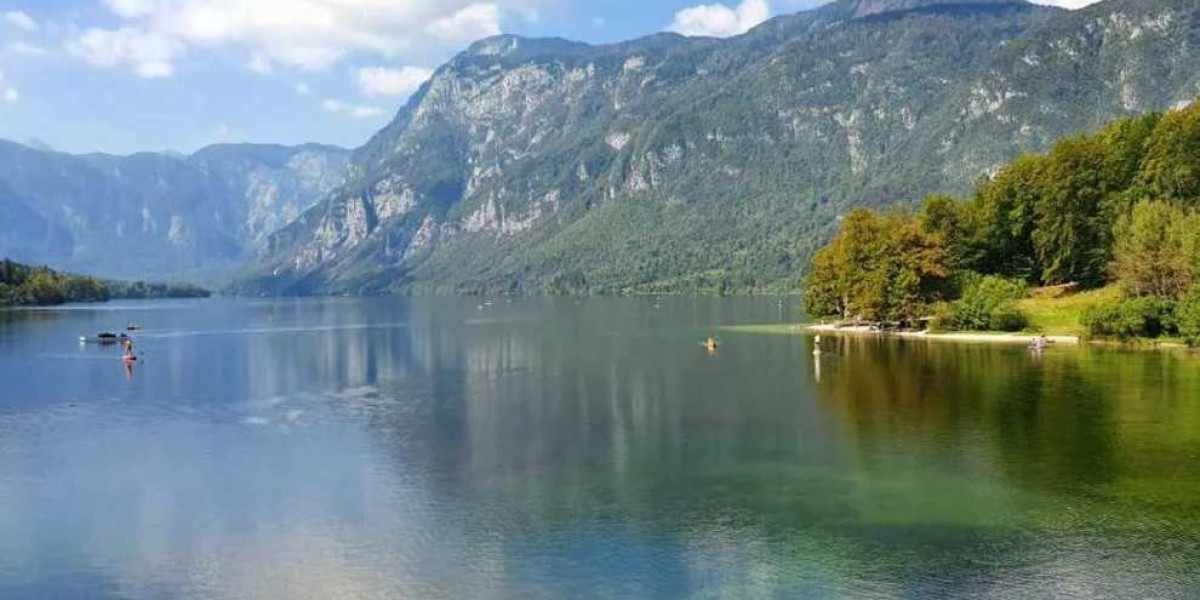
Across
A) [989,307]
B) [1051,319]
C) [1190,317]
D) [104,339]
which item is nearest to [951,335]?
[989,307]

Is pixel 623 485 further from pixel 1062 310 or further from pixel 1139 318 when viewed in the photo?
pixel 1062 310

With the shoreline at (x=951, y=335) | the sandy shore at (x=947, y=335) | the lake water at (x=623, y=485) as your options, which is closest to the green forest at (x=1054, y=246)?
the shoreline at (x=951, y=335)

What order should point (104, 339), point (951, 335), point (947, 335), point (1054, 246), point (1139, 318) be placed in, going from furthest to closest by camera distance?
point (104, 339) < point (1054, 246) < point (947, 335) < point (951, 335) < point (1139, 318)

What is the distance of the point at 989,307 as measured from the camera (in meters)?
129

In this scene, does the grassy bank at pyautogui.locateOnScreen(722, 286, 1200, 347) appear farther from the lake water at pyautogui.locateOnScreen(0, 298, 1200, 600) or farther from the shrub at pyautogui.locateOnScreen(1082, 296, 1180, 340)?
the lake water at pyautogui.locateOnScreen(0, 298, 1200, 600)

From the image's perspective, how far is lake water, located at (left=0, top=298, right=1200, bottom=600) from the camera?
3628 cm

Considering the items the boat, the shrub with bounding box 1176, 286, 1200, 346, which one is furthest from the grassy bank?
the boat

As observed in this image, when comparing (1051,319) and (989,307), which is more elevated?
(989,307)

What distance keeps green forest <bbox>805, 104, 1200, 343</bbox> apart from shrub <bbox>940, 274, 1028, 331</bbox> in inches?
7.2

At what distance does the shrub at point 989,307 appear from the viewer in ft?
417

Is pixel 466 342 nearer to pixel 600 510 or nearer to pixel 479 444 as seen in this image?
pixel 479 444

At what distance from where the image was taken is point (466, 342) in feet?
496

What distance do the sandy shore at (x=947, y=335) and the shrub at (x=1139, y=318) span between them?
4.31 metres

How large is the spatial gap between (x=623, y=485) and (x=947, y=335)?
90.5 metres
